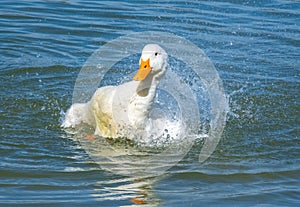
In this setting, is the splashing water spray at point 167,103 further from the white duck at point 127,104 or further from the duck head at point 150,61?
the duck head at point 150,61

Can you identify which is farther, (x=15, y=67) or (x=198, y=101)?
(x=15, y=67)

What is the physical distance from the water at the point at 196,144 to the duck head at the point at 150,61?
100 centimetres

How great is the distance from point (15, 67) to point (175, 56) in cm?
261

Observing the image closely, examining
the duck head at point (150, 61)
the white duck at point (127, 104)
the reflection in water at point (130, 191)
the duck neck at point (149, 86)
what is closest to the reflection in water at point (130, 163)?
the reflection in water at point (130, 191)

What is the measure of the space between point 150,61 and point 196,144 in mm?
1216

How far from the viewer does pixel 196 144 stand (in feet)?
26.9

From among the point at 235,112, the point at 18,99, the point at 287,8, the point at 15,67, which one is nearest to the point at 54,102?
the point at 18,99

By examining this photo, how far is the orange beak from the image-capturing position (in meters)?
7.47

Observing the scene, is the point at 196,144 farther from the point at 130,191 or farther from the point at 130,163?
the point at 130,191

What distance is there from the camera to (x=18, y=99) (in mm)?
9352

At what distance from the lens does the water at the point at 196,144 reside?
673 cm

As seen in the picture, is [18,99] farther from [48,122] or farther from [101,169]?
[101,169]

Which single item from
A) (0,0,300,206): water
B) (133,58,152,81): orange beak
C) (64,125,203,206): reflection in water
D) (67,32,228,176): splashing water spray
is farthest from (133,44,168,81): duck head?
(0,0,300,206): water

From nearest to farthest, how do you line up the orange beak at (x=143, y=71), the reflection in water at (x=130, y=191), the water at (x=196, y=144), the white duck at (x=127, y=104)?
the reflection in water at (x=130, y=191) < the water at (x=196, y=144) < the orange beak at (x=143, y=71) < the white duck at (x=127, y=104)
